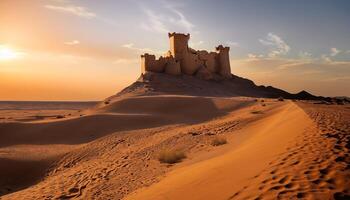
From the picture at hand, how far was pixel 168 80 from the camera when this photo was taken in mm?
37188

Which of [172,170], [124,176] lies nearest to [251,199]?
[172,170]

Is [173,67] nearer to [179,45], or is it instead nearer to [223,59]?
[179,45]

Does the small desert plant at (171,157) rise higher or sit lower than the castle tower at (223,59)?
lower

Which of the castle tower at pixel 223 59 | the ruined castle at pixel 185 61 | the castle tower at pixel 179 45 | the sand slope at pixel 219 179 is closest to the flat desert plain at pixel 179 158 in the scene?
the sand slope at pixel 219 179

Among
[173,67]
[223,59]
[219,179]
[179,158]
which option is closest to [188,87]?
[173,67]

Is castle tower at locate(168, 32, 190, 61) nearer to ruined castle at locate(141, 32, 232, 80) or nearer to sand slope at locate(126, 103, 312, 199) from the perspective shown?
ruined castle at locate(141, 32, 232, 80)

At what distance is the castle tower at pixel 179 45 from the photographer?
3941 cm

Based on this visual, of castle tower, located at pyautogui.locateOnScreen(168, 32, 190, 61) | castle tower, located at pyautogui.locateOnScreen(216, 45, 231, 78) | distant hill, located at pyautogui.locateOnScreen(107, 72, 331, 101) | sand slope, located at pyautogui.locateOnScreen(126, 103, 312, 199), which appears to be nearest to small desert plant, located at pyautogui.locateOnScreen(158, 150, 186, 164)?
sand slope, located at pyautogui.locateOnScreen(126, 103, 312, 199)

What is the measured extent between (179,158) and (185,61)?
2941cm

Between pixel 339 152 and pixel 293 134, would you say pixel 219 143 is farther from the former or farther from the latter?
pixel 339 152

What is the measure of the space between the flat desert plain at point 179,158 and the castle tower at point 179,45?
15.8 m

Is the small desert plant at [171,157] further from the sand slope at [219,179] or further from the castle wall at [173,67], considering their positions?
the castle wall at [173,67]

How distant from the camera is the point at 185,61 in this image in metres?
40.2

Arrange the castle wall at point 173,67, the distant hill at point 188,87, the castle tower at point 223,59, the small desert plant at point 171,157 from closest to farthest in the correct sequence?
1. the small desert plant at point 171,157
2. the distant hill at point 188,87
3. the castle wall at point 173,67
4. the castle tower at point 223,59
